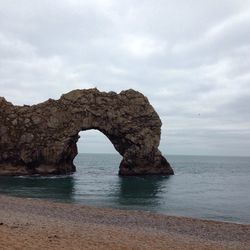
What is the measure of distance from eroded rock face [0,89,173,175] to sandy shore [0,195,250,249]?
40823mm

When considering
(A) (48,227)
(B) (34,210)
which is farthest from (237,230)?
(B) (34,210)

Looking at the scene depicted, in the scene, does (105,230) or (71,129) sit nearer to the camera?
(105,230)

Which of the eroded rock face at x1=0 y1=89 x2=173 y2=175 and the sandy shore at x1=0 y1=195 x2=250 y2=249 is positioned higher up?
the eroded rock face at x1=0 y1=89 x2=173 y2=175

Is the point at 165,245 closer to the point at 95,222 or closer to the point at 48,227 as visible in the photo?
the point at 48,227

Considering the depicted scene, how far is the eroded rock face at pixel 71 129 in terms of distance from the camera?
7650cm

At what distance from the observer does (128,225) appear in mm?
27172

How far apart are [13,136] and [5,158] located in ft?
14.8

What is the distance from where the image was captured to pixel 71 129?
7762 centimetres

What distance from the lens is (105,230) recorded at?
2356 centimetres

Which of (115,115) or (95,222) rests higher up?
(115,115)

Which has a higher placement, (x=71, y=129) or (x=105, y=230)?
(x=71, y=129)

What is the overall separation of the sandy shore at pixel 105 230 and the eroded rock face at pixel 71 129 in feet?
134

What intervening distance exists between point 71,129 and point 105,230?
181ft

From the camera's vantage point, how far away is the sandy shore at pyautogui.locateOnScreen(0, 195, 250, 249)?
17.7m
